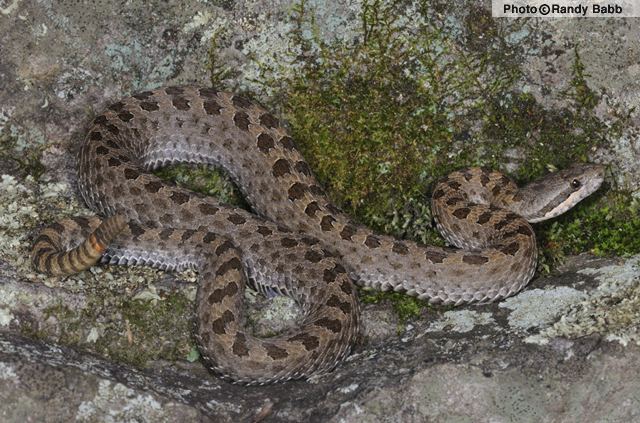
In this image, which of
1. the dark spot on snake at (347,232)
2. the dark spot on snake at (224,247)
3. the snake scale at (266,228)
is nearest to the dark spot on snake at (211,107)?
the snake scale at (266,228)

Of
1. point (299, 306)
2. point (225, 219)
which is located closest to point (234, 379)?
point (299, 306)

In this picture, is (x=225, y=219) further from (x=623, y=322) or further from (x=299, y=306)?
(x=623, y=322)

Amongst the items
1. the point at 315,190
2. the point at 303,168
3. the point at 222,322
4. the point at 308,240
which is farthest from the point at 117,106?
the point at 222,322

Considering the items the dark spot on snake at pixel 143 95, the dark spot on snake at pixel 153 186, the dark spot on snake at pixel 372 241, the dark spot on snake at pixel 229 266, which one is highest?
the dark spot on snake at pixel 143 95

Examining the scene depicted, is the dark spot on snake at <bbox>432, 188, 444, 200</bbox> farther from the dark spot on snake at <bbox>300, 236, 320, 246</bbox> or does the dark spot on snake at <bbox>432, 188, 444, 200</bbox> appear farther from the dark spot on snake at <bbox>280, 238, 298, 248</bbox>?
the dark spot on snake at <bbox>280, 238, 298, 248</bbox>

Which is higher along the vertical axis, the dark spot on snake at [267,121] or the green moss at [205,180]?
the dark spot on snake at [267,121]

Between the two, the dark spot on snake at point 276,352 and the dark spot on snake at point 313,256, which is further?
the dark spot on snake at point 313,256

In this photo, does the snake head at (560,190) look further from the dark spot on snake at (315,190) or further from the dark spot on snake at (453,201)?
the dark spot on snake at (315,190)
